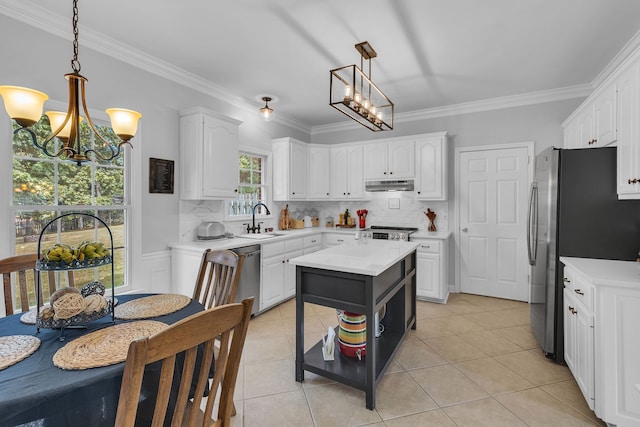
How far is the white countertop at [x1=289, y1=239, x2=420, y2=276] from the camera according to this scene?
2.06 m

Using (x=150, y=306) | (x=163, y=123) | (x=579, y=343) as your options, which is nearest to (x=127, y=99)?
(x=163, y=123)

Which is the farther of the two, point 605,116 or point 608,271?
point 605,116

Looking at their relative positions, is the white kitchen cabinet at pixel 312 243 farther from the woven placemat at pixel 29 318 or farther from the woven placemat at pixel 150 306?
the woven placemat at pixel 29 318

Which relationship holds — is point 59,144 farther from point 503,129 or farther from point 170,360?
point 503,129

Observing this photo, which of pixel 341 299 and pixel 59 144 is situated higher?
pixel 59 144

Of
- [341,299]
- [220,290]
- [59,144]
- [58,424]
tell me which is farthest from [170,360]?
[59,144]

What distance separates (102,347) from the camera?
1.19m

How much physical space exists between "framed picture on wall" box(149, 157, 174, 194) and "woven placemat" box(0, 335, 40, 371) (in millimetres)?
2062

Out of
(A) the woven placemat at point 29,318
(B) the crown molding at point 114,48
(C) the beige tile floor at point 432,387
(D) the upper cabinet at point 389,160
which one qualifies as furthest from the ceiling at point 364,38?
(C) the beige tile floor at point 432,387

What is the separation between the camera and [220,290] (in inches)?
A: 78.9

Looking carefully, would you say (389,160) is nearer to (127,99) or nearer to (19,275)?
(127,99)

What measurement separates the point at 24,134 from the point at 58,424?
2.33 m

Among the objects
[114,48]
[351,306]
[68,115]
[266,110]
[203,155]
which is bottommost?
[351,306]

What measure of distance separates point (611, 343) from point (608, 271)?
46 cm
